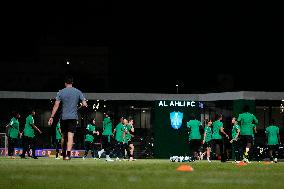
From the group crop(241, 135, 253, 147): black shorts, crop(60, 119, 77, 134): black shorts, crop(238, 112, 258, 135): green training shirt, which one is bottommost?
crop(241, 135, 253, 147): black shorts

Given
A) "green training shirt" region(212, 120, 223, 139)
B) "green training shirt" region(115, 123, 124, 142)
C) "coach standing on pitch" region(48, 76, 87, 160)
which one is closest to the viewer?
"coach standing on pitch" region(48, 76, 87, 160)

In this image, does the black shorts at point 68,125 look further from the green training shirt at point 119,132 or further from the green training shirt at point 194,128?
the green training shirt at point 119,132

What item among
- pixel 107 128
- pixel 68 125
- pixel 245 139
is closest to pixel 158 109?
pixel 107 128

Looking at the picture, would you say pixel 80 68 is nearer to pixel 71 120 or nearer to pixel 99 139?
pixel 99 139

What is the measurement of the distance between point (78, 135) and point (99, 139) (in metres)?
1.27

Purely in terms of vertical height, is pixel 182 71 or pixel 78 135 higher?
pixel 182 71

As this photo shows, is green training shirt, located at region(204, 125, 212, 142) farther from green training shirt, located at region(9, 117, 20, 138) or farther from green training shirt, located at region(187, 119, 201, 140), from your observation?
green training shirt, located at region(9, 117, 20, 138)

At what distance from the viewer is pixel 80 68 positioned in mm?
89500

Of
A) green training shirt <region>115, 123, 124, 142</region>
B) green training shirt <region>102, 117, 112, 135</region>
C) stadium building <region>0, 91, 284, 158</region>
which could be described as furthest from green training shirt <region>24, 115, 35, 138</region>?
stadium building <region>0, 91, 284, 158</region>

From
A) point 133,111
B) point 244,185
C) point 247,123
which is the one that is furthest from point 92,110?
point 244,185

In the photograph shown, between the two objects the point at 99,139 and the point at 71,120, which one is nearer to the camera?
the point at 71,120

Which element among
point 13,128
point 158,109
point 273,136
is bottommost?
point 273,136

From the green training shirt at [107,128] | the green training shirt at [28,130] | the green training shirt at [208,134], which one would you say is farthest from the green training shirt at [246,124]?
the green training shirt at [107,128]

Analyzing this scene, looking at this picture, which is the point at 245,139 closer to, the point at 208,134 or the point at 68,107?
the point at 208,134
